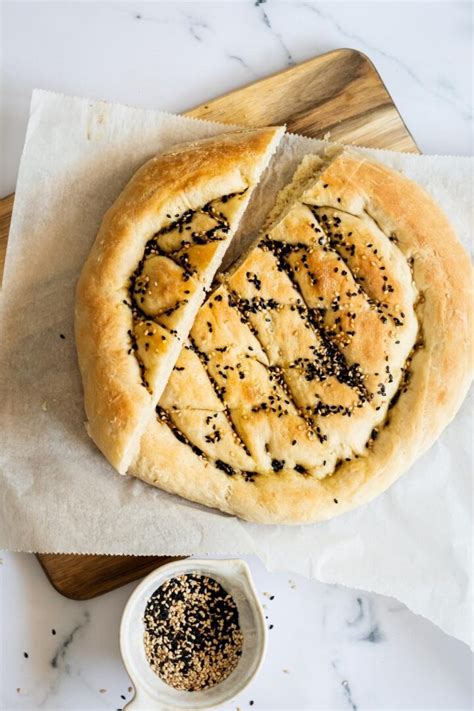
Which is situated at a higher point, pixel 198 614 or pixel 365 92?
pixel 365 92

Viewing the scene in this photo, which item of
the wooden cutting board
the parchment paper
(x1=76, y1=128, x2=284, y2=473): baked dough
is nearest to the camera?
(x1=76, y1=128, x2=284, y2=473): baked dough

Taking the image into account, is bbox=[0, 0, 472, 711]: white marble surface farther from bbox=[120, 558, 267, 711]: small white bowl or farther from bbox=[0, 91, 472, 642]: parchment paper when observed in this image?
bbox=[0, 91, 472, 642]: parchment paper

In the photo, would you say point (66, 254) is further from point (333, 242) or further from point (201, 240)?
point (333, 242)

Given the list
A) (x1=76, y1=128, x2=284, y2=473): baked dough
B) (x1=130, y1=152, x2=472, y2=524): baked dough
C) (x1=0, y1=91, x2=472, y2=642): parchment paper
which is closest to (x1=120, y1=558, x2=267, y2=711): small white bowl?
(x1=0, y1=91, x2=472, y2=642): parchment paper

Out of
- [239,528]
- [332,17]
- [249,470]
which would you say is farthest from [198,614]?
[332,17]

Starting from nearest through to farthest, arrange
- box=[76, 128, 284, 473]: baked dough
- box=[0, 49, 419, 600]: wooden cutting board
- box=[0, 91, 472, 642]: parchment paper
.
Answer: box=[76, 128, 284, 473]: baked dough
box=[0, 91, 472, 642]: parchment paper
box=[0, 49, 419, 600]: wooden cutting board

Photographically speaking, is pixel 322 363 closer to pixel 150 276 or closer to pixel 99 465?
pixel 150 276

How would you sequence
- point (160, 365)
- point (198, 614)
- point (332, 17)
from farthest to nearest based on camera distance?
point (332, 17), point (198, 614), point (160, 365)

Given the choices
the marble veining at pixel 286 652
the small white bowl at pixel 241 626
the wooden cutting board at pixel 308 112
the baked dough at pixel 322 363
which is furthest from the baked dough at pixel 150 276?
the marble veining at pixel 286 652
